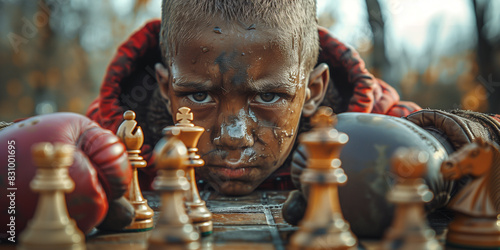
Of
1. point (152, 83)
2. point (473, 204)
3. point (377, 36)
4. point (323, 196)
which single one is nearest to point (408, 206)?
point (323, 196)

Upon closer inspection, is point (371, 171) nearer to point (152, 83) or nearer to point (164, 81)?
point (164, 81)

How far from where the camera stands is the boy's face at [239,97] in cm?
236

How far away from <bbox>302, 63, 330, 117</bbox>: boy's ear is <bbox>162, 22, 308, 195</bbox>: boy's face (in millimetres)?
285

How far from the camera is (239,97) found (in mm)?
2412

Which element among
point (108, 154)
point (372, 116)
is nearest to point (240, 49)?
point (372, 116)

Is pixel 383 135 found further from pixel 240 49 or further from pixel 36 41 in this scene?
pixel 36 41

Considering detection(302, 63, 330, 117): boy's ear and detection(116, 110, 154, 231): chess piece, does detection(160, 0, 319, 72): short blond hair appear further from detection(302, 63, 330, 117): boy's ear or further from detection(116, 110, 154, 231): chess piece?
detection(116, 110, 154, 231): chess piece

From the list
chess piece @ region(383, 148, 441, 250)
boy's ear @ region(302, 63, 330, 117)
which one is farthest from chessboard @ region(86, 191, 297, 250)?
boy's ear @ region(302, 63, 330, 117)

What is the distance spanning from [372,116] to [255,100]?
2.81 ft

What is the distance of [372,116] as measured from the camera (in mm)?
1711

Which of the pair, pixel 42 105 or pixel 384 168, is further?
pixel 42 105

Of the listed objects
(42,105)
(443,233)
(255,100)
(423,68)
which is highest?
(255,100)

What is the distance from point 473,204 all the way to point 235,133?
3.93ft

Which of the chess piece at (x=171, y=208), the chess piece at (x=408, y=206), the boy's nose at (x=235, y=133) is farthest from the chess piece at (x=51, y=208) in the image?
the boy's nose at (x=235, y=133)
